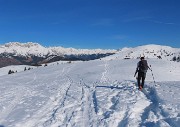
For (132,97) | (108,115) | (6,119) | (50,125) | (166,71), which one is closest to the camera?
(50,125)

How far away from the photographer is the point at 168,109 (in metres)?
14.8

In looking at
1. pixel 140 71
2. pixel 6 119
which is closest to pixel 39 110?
pixel 6 119

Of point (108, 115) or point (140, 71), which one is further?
point (140, 71)

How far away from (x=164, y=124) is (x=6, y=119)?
7.99m

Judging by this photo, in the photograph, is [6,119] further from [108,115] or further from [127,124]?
[127,124]

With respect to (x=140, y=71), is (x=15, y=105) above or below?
below

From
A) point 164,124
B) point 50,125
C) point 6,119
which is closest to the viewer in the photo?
point 164,124

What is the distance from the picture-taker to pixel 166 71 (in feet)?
161

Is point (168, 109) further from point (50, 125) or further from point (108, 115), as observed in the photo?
point (50, 125)

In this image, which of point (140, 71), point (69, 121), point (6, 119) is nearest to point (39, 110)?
point (6, 119)

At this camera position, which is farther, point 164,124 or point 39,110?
point 39,110

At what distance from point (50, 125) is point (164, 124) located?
4780mm

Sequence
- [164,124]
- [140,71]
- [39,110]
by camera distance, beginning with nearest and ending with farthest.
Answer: [164,124] → [39,110] → [140,71]

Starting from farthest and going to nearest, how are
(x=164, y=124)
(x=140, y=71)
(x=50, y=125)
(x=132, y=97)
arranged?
(x=140, y=71)
(x=132, y=97)
(x=50, y=125)
(x=164, y=124)
